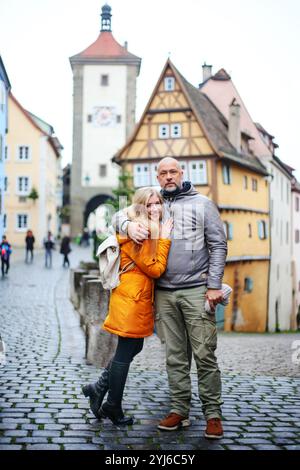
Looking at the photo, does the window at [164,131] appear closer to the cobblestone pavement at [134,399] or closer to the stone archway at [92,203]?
the cobblestone pavement at [134,399]

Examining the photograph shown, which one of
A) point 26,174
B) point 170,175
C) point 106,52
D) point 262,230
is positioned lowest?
point 170,175

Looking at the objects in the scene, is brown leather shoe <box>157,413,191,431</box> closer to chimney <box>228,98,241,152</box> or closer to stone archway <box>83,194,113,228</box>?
chimney <box>228,98,241,152</box>

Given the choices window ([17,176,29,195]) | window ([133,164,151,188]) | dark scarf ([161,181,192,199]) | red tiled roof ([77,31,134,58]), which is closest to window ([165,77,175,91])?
window ([133,164,151,188])

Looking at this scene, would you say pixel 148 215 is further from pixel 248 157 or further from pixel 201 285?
pixel 248 157

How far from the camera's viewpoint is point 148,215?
450cm

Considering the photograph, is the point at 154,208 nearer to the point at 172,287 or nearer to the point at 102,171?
the point at 172,287

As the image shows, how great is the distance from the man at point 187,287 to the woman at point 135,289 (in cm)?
9

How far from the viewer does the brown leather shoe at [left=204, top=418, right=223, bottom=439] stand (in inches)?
166

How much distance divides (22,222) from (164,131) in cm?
2238

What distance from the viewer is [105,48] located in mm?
57031

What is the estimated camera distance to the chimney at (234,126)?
30.2m

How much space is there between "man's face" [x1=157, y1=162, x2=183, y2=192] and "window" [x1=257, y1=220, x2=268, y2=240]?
26732 millimetres

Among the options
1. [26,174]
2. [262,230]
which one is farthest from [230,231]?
→ [26,174]
